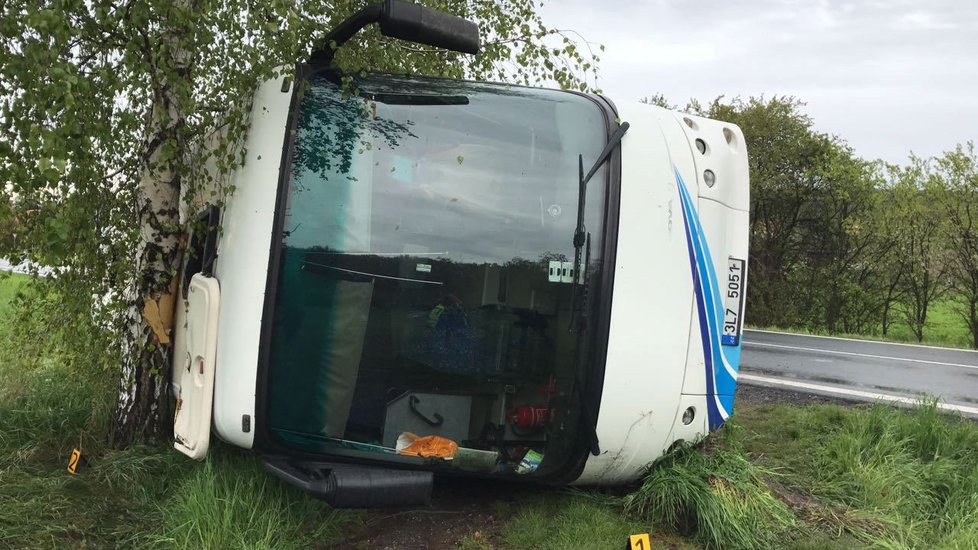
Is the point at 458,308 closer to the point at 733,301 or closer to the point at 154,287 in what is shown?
the point at 733,301

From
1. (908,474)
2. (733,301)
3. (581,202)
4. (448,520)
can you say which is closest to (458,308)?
(581,202)

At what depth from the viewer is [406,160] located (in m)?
3.17

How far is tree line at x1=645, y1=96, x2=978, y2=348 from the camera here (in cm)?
1678

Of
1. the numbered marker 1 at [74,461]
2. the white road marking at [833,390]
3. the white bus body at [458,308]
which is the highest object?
the white bus body at [458,308]

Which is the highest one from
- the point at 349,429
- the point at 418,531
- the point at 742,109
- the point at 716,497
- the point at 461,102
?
the point at 742,109

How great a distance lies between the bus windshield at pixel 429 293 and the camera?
120 inches

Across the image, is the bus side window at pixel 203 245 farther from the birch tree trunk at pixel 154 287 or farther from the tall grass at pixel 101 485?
the tall grass at pixel 101 485

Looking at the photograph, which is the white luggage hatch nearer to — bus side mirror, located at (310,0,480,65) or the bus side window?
the bus side window

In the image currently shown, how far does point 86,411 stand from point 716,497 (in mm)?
3577

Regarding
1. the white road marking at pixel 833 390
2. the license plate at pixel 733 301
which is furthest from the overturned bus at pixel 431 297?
the white road marking at pixel 833 390

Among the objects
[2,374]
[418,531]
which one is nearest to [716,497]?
[418,531]

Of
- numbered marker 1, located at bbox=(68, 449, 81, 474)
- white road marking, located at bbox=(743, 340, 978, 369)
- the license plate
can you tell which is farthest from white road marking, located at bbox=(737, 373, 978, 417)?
numbered marker 1, located at bbox=(68, 449, 81, 474)

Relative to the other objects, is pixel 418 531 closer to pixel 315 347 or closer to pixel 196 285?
pixel 315 347

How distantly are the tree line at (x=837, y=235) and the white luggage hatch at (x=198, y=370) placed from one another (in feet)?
56.3
